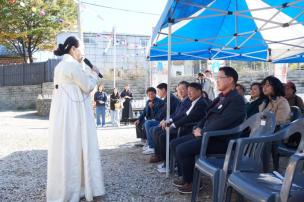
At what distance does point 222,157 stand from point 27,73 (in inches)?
815

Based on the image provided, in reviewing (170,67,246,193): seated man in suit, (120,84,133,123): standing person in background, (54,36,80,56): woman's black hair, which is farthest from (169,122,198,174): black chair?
(120,84,133,123): standing person in background

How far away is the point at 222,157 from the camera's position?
3953 mm

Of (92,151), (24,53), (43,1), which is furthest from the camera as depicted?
(24,53)

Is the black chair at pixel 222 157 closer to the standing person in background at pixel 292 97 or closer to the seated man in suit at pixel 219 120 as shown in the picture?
the seated man in suit at pixel 219 120

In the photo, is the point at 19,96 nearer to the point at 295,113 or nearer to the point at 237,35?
the point at 237,35

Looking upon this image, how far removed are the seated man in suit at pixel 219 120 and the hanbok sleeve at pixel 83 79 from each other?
1231 millimetres

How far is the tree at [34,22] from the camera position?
72.5 feet

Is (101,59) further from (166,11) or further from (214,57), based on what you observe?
(166,11)

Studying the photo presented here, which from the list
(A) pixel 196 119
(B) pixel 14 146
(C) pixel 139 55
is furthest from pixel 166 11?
(C) pixel 139 55

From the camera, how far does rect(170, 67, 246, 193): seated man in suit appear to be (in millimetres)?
3992

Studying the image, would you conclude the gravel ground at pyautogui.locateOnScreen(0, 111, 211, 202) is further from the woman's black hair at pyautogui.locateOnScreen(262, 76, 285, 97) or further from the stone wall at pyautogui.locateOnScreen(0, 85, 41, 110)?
the stone wall at pyautogui.locateOnScreen(0, 85, 41, 110)

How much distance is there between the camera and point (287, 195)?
90.9 inches

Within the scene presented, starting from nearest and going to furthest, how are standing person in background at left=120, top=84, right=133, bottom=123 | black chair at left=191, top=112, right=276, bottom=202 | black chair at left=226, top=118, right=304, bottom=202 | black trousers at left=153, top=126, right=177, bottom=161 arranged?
black chair at left=226, top=118, right=304, bottom=202, black chair at left=191, top=112, right=276, bottom=202, black trousers at left=153, top=126, right=177, bottom=161, standing person in background at left=120, top=84, right=133, bottom=123

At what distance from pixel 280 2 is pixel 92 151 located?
11.1 feet
